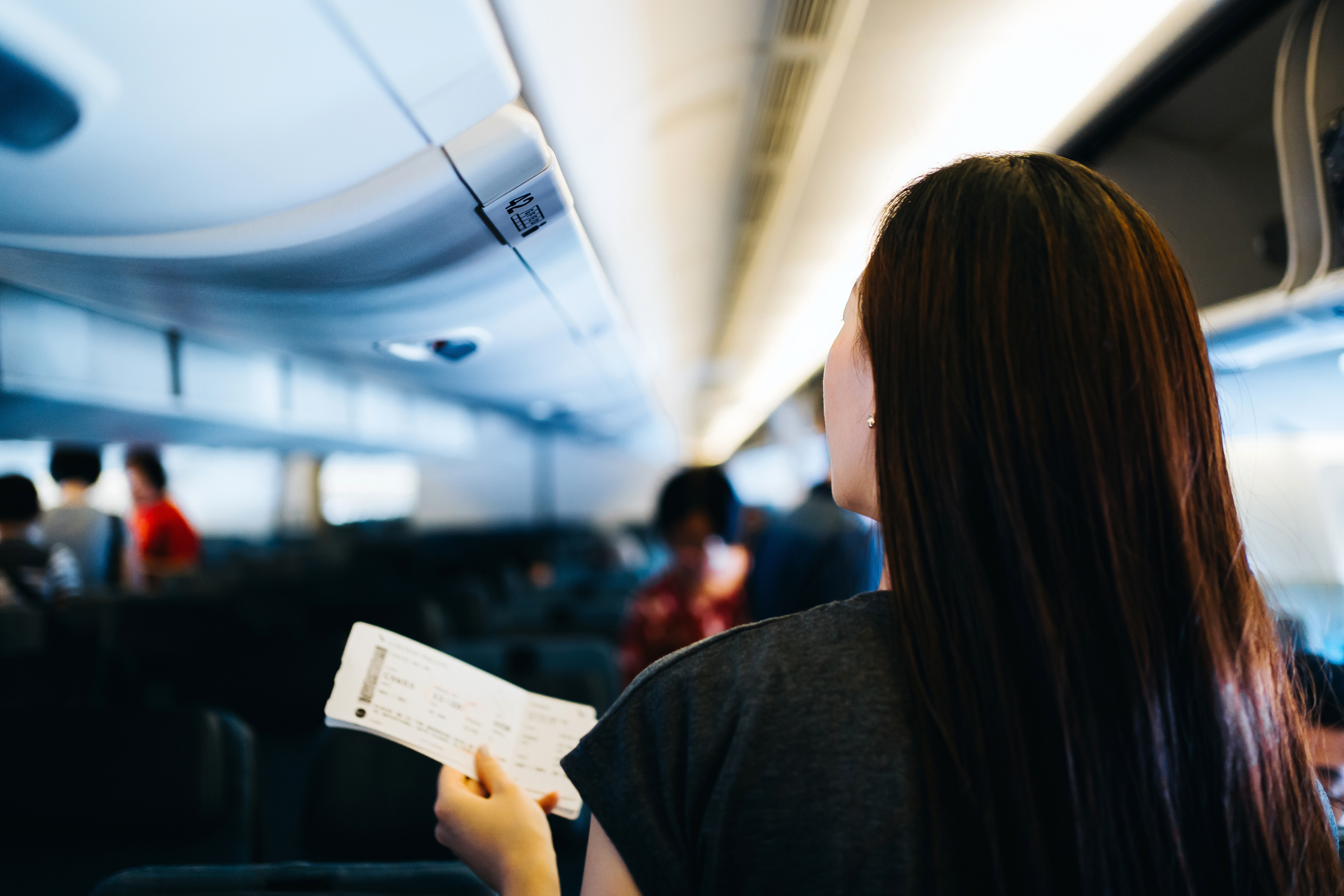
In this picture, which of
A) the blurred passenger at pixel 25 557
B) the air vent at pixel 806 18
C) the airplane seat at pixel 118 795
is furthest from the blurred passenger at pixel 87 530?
the air vent at pixel 806 18

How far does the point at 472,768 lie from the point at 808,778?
570 mm

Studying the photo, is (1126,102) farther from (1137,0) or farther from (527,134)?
(527,134)

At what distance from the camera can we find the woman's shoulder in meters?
0.64

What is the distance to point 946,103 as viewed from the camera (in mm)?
2480

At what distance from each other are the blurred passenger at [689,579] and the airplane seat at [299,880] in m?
1.53

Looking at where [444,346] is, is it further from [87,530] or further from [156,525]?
[156,525]

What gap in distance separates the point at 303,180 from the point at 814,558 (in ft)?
7.03

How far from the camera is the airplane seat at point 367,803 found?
1.61 metres

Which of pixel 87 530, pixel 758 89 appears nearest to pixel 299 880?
pixel 758 89

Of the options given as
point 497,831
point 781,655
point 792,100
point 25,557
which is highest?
point 792,100

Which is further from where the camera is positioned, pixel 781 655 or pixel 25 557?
pixel 25 557

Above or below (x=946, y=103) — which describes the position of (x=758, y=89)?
above

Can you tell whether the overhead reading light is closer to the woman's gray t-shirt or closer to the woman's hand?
the woman's hand

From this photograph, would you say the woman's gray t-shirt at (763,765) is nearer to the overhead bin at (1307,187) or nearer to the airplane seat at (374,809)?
the airplane seat at (374,809)
